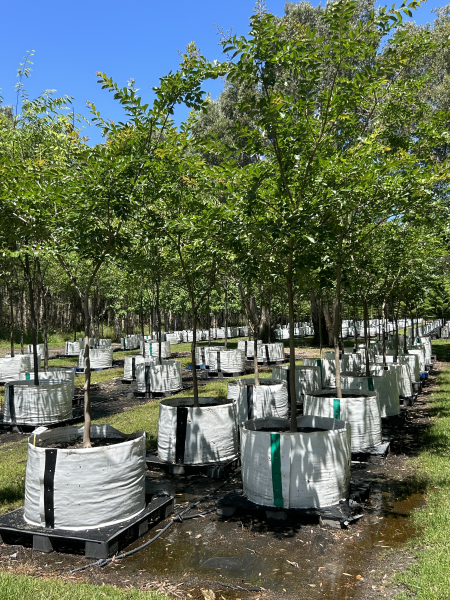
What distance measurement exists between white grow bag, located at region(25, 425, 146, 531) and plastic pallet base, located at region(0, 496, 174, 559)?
92 mm

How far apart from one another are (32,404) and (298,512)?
6.74 metres

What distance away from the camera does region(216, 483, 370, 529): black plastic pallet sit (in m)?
4.74

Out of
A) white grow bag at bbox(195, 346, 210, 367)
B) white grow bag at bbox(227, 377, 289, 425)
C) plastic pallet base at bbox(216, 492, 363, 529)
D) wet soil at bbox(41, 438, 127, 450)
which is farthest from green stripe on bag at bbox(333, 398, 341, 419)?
white grow bag at bbox(195, 346, 210, 367)

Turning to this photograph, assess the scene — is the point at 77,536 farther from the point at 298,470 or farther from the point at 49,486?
the point at 298,470

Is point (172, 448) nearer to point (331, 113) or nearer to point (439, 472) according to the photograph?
point (439, 472)

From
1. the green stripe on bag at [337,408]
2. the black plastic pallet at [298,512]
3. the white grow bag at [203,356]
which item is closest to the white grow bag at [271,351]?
the white grow bag at [203,356]

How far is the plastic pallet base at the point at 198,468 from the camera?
6.35 meters

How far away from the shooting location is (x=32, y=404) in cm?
971

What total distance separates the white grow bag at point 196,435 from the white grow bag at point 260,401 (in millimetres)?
1595

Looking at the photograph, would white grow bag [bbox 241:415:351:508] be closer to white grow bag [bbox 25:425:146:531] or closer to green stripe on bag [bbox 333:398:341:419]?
white grow bag [bbox 25:425:146:531]

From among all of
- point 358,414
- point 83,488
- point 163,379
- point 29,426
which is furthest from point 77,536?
point 163,379

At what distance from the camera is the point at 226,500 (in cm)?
520

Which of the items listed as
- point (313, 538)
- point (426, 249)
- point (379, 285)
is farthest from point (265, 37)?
point (379, 285)

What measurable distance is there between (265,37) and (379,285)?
9577mm
